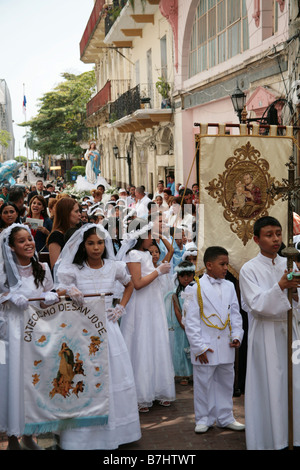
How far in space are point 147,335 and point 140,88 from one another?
20.8 m

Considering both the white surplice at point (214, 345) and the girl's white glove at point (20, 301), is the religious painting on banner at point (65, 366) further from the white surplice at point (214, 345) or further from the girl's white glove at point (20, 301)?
the white surplice at point (214, 345)

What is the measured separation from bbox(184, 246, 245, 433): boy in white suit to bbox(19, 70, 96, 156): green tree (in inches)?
2112

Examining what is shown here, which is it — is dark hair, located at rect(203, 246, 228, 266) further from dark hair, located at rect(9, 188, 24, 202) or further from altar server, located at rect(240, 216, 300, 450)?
dark hair, located at rect(9, 188, 24, 202)

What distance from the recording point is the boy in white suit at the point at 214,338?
5.43 m

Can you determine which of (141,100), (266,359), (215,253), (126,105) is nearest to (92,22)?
(126,105)

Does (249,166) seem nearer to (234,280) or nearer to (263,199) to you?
(263,199)

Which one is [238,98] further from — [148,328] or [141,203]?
[148,328]

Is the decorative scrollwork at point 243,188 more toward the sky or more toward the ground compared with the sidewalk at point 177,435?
more toward the sky

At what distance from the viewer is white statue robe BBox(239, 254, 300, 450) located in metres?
4.66

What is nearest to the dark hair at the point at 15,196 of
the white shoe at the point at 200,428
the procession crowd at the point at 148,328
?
the procession crowd at the point at 148,328

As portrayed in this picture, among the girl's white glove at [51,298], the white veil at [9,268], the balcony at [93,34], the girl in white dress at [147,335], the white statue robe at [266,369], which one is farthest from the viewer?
the balcony at [93,34]

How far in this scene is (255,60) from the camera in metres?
13.1

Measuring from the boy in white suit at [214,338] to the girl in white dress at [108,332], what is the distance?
0.64 meters
